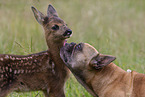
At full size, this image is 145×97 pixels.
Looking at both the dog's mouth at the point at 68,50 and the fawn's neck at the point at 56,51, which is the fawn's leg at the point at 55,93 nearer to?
the fawn's neck at the point at 56,51

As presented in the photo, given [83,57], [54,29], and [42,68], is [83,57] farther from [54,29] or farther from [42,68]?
[54,29]

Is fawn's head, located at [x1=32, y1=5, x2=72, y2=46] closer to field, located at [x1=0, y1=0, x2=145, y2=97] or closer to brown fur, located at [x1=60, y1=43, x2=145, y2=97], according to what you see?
field, located at [x1=0, y1=0, x2=145, y2=97]

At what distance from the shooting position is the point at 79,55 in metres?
5.89

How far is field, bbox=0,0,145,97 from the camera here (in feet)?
26.2

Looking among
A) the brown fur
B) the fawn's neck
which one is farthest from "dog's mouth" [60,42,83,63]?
the fawn's neck

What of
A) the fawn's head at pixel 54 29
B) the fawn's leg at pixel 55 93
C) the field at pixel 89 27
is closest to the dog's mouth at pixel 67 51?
the fawn's head at pixel 54 29

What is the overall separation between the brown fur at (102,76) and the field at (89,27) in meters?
0.82

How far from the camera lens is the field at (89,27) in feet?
26.2

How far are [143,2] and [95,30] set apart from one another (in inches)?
165

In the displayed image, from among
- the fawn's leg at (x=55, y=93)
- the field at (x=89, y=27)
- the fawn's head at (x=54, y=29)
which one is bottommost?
the fawn's leg at (x=55, y=93)

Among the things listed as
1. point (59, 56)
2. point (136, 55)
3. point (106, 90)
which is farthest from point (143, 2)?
point (106, 90)

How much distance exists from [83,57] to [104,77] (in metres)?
0.47

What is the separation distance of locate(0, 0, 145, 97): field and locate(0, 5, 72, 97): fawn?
0.30 m

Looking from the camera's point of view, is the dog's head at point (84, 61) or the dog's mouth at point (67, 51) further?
the dog's mouth at point (67, 51)
